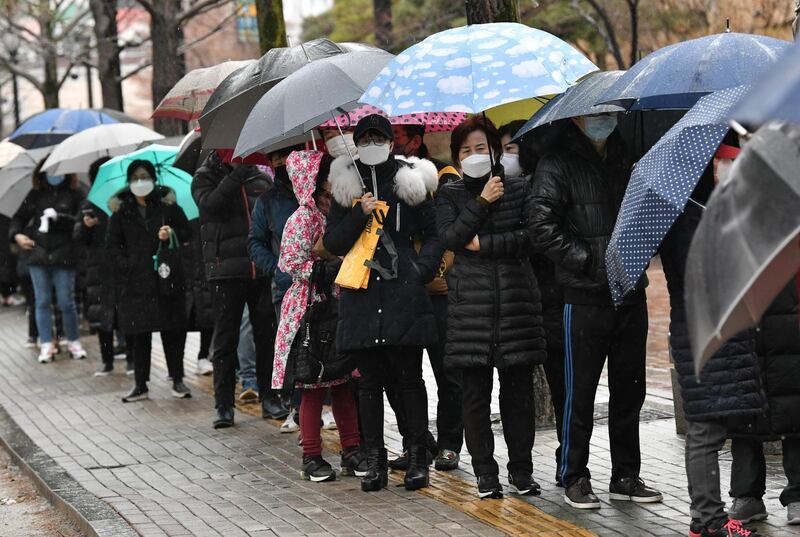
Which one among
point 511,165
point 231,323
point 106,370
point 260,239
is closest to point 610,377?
point 511,165

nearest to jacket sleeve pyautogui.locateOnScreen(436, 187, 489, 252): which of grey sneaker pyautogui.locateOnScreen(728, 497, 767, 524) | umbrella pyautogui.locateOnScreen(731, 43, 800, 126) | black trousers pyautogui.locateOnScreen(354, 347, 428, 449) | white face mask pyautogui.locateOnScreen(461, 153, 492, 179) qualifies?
white face mask pyautogui.locateOnScreen(461, 153, 492, 179)

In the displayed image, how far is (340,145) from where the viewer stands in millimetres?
7988

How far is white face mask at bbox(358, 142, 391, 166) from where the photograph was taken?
24.3 ft

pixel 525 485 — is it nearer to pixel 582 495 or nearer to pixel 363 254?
pixel 582 495

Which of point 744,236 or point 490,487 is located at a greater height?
point 744,236

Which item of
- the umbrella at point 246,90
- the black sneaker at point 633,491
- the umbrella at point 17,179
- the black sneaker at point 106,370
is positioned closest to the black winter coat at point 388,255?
the black sneaker at point 633,491

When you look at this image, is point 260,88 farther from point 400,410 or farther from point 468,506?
point 468,506

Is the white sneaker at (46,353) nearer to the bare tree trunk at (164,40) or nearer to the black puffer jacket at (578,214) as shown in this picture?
the bare tree trunk at (164,40)

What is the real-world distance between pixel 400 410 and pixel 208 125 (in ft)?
7.74

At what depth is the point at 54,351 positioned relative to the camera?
15211 mm

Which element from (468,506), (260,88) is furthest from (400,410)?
(260,88)

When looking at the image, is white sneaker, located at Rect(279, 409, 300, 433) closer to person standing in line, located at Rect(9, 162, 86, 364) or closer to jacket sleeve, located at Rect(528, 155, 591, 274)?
jacket sleeve, located at Rect(528, 155, 591, 274)

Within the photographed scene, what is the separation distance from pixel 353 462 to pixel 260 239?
1652 mm

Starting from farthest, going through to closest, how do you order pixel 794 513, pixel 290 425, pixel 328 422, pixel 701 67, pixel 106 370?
pixel 106 370, pixel 328 422, pixel 290 425, pixel 794 513, pixel 701 67
